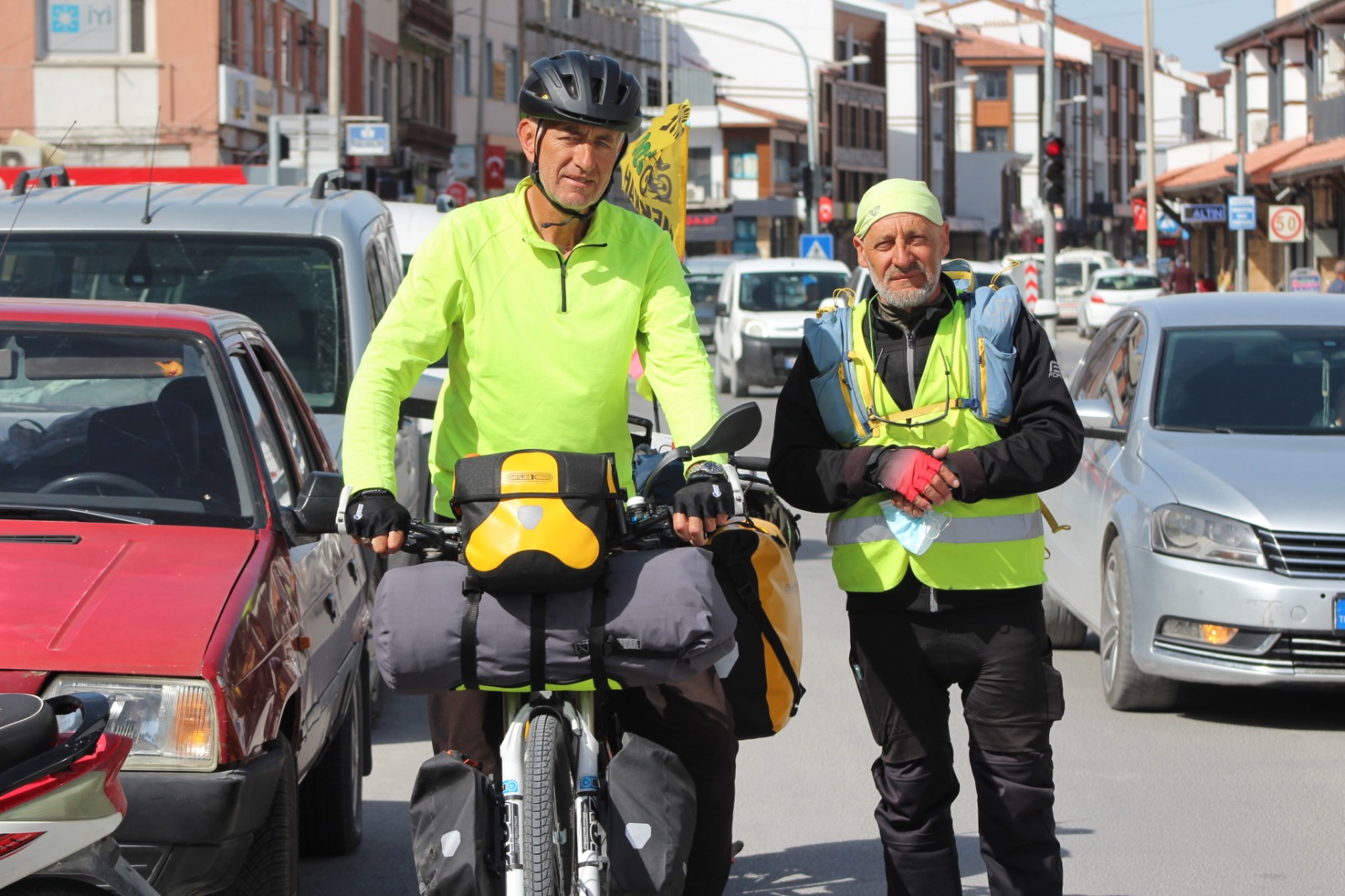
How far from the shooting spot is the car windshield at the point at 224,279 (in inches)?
318

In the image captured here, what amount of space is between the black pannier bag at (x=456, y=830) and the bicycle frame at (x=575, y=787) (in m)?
0.04

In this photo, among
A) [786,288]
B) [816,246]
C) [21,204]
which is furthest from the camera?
[816,246]

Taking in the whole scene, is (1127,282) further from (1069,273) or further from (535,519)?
(535,519)

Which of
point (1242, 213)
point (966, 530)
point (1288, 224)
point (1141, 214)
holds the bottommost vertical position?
point (966, 530)

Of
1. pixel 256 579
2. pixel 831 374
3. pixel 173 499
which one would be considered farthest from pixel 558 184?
pixel 173 499

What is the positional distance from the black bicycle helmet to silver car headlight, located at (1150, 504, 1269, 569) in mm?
4457

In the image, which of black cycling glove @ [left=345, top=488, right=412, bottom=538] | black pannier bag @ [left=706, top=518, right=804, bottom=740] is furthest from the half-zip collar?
black pannier bag @ [left=706, top=518, right=804, bottom=740]

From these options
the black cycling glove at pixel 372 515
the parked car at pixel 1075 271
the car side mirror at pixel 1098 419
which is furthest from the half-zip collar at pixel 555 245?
the parked car at pixel 1075 271

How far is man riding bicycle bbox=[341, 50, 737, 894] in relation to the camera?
4059 millimetres

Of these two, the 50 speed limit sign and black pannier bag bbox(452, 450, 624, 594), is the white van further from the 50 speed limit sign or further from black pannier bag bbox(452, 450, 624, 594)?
black pannier bag bbox(452, 450, 624, 594)

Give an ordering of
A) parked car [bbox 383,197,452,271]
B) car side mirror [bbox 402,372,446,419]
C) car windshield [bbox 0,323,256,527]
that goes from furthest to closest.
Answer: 1. parked car [bbox 383,197,452,271]
2. car side mirror [bbox 402,372,446,419]
3. car windshield [bbox 0,323,256,527]

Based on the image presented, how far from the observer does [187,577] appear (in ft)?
15.0

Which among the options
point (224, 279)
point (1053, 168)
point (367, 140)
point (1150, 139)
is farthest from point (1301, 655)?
point (1150, 139)

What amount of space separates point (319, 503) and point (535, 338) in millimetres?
693
